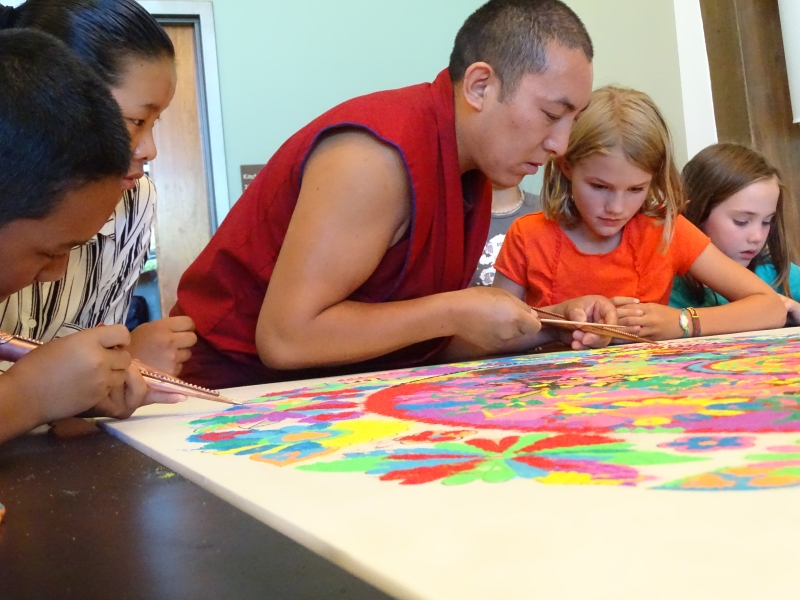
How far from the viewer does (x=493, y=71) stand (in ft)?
3.59

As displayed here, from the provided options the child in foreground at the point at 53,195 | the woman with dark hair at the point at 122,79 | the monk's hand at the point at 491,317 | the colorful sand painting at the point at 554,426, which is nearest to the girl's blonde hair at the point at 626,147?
the monk's hand at the point at 491,317

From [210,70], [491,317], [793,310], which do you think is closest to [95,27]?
[491,317]

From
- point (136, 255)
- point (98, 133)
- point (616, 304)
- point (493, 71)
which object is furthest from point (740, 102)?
point (98, 133)

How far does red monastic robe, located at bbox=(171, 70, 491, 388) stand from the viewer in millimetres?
1040

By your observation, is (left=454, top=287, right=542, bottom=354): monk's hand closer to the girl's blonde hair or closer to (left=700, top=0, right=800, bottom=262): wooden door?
the girl's blonde hair

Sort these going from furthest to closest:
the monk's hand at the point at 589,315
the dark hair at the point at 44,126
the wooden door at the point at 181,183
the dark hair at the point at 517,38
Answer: the wooden door at the point at 181,183 → the monk's hand at the point at 589,315 → the dark hair at the point at 517,38 → the dark hair at the point at 44,126

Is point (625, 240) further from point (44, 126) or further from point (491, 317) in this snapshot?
point (44, 126)

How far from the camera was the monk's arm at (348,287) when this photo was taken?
3.16 ft

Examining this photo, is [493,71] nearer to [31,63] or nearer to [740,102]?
[31,63]

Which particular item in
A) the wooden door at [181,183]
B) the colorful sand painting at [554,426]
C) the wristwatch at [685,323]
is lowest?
the colorful sand painting at [554,426]

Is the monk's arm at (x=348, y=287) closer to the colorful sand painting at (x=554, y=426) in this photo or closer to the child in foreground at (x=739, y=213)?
the colorful sand painting at (x=554, y=426)

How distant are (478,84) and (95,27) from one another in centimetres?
52

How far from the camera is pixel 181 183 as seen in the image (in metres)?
2.88

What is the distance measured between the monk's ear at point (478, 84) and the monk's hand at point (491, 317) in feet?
0.94
